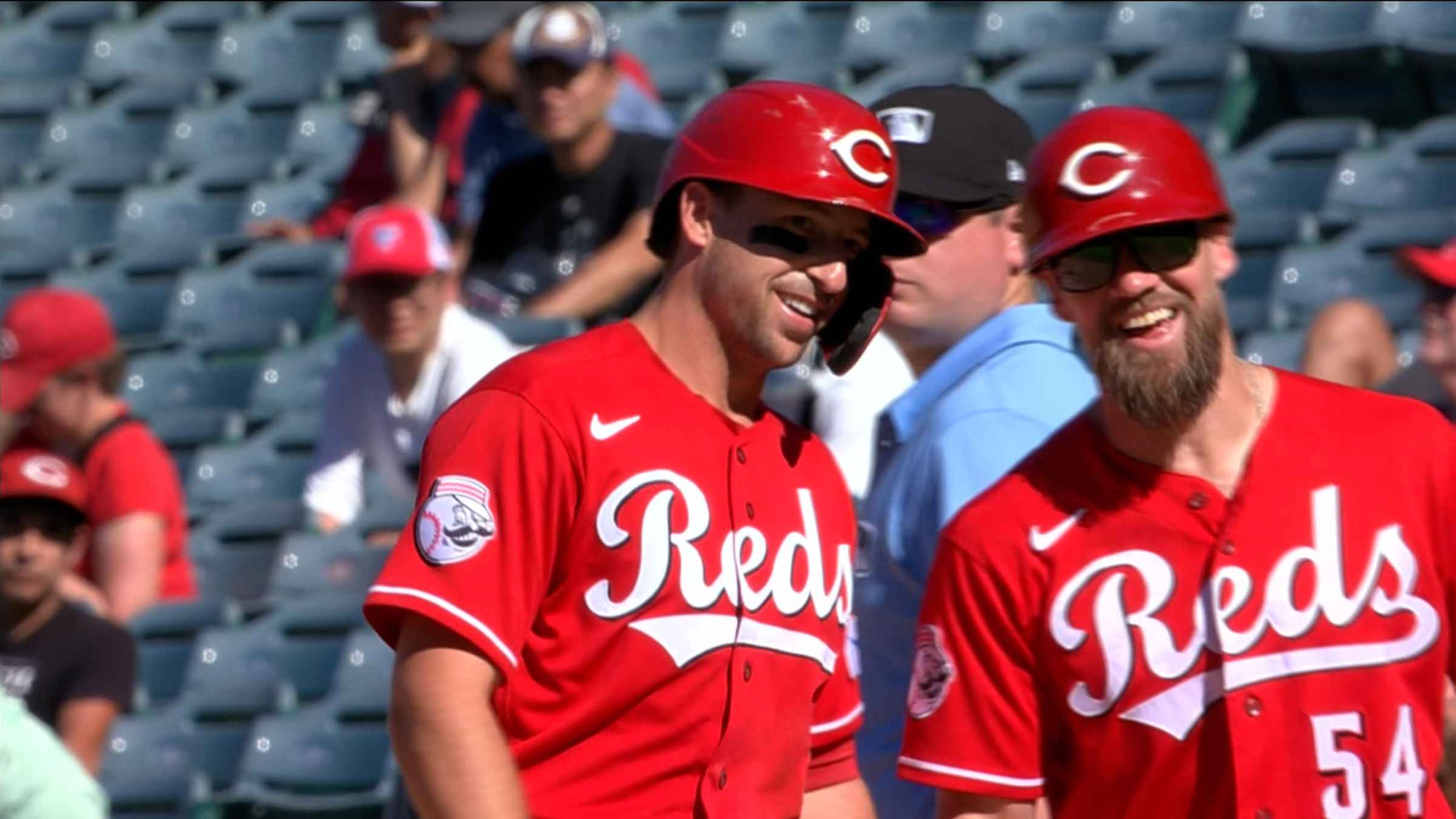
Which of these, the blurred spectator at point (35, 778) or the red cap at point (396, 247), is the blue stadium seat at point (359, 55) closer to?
the red cap at point (396, 247)

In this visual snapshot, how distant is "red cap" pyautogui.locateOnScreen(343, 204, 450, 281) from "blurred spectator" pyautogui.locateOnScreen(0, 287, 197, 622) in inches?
28.1

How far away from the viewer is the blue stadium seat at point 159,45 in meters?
9.39

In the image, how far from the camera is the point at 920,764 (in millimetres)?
2498

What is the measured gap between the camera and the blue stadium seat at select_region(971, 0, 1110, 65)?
738 centimetres

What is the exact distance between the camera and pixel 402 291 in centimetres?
560

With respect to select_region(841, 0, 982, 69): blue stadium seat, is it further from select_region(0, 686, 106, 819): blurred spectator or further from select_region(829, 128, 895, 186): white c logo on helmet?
select_region(829, 128, 895, 186): white c logo on helmet

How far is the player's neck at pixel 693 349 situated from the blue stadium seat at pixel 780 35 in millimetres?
5194

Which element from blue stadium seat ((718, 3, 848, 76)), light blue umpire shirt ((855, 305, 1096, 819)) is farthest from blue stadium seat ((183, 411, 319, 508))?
light blue umpire shirt ((855, 305, 1096, 819))

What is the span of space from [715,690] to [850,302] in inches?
21.0

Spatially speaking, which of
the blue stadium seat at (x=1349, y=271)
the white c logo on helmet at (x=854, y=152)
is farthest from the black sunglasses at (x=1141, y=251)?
the blue stadium seat at (x=1349, y=271)

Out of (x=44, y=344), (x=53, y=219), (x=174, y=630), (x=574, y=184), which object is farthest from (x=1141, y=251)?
(x=53, y=219)

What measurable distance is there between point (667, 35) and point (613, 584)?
19.4 ft

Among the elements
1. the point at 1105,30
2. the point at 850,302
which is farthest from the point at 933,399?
the point at 1105,30

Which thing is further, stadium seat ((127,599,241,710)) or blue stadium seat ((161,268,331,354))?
blue stadium seat ((161,268,331,354))
